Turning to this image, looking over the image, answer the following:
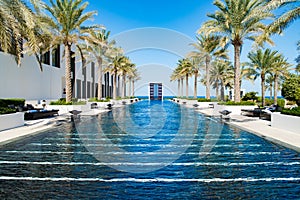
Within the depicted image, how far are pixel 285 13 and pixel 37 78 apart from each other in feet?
88.1

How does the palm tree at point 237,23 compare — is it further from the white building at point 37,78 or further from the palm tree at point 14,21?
the white building at point 37,78

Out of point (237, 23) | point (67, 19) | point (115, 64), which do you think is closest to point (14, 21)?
point (67, 19)

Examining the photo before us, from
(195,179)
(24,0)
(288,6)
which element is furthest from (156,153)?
(288,6)

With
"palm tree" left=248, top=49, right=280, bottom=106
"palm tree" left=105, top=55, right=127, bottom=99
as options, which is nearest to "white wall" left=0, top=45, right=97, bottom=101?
"palm tree" left=105, top=55, right=127, bottom=99

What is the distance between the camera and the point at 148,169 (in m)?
6.78

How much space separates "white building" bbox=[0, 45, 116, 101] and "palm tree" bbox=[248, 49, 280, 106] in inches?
936

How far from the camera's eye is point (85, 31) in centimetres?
2453

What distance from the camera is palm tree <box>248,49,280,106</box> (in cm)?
3600

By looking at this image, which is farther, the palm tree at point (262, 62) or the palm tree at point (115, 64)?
the palm tree at point (115, 64)

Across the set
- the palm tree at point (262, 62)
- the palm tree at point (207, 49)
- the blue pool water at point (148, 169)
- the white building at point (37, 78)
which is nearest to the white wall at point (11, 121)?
the blue pool water at point (148, 169)

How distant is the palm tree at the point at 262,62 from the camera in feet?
118

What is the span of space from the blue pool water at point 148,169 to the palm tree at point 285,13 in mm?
6565

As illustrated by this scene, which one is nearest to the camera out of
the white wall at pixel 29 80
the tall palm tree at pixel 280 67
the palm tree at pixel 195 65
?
the white wall at pixel 29 80

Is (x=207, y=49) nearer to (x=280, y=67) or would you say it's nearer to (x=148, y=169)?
(x=280, y=67)
